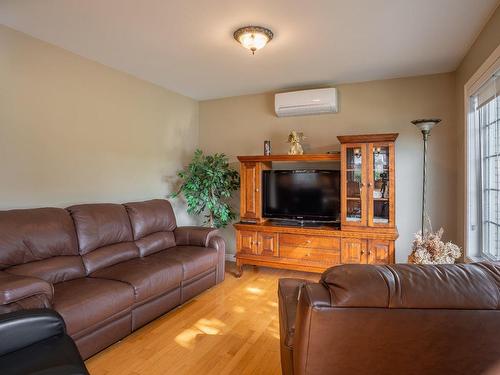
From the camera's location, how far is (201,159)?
178 inches

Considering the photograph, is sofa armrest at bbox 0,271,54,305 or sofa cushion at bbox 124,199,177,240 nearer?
sofa armrest at bbox 0,271,54,305

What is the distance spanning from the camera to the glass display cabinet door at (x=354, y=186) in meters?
3.49

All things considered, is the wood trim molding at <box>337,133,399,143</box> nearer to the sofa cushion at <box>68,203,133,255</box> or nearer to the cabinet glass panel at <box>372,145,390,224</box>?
the cabinet glass panel at <box>372,145,390,224</box>

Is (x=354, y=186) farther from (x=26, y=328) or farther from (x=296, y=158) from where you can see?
(x=26, y=328)

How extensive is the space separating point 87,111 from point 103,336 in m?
2.24

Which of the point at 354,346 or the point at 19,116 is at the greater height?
the point at 19,116

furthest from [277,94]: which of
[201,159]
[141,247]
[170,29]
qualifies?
[141,247]

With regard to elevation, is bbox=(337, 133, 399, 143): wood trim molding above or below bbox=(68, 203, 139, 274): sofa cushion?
above

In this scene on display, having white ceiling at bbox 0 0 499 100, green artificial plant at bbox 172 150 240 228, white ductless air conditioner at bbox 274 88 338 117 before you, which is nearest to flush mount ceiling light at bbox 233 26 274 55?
white ceiling at bbox 0 0 499 100

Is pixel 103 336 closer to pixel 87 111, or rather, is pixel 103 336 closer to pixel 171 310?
pixel 171 310

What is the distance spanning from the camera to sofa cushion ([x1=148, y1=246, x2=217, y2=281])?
2.96 meters

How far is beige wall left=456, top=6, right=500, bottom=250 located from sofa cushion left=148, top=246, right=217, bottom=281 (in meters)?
2.69

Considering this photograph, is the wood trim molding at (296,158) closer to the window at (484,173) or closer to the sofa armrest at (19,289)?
the window at (484,173)

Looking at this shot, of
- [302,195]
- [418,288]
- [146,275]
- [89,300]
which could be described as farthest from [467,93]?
[89,300]
